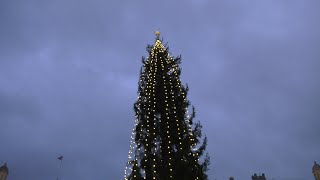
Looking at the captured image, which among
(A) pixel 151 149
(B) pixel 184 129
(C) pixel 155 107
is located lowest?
(A) pixel 151 149

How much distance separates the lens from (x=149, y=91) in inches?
733

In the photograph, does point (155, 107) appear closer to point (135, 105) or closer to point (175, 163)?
point (135, 105)

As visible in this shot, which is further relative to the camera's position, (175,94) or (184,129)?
(175,94)

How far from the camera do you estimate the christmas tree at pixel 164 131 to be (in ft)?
51.2

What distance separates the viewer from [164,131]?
55.6 ft

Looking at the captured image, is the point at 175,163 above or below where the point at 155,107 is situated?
below

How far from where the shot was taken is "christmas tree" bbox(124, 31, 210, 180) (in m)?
15.6

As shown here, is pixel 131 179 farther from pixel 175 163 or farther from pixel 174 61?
pixel 174 61

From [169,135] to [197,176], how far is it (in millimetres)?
2699
